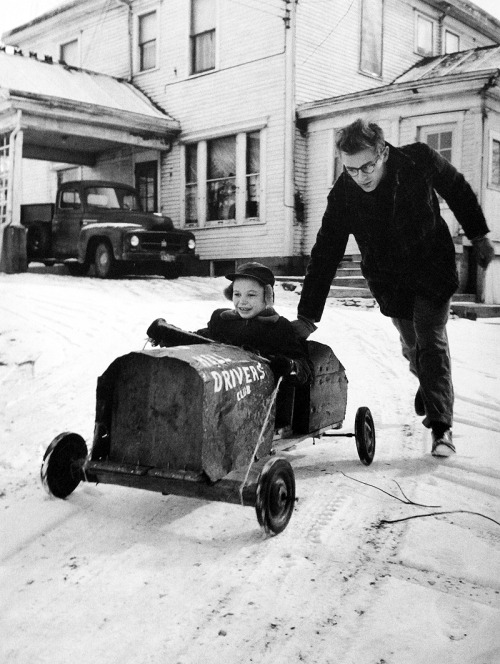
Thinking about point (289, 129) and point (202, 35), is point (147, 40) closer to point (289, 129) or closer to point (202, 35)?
point (202, 35)

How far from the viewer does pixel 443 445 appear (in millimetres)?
3881

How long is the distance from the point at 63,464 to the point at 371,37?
49.6 ft

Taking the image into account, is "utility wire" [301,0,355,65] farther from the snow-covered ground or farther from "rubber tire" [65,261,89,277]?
the snow-covered ground

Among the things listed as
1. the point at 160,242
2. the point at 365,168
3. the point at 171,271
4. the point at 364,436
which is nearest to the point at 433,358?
the point at 364,436

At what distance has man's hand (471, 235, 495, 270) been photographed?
374 cm

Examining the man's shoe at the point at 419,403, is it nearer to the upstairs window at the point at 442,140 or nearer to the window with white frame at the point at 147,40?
the upstairs window at the point at 442,140

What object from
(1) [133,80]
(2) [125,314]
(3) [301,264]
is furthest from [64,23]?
(2) [125,314]

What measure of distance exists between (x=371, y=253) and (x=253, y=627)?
97.4 inches

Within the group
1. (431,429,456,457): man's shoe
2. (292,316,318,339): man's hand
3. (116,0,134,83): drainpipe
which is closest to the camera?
(292,316,318,339): man's hand

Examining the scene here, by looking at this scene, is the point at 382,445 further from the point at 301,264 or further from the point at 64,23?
the point at 64,23

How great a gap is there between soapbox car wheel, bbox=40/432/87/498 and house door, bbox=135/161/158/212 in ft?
47.4

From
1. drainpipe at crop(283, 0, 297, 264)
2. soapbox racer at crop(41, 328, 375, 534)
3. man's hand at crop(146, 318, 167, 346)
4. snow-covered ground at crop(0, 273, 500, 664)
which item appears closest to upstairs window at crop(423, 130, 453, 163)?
drainpipe at crop(283, 0, 297, 264)

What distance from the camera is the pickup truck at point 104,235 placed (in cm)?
1250

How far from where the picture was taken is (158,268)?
13.6m
